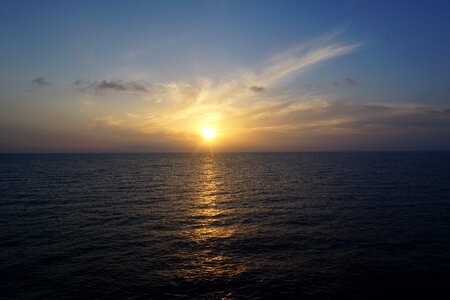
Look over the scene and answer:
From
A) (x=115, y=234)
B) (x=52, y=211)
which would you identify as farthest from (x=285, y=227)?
(x=52, y=211)

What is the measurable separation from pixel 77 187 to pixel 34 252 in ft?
157

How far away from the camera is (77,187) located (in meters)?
74.6

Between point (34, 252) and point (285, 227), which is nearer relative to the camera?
point (34, 252)

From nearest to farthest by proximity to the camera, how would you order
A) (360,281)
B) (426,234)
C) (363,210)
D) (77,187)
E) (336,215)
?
(360,281), (426,234), (336,215), (363,210), (77,187)

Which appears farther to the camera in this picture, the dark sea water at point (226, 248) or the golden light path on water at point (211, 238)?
the golden light path on water at point (211, 238)

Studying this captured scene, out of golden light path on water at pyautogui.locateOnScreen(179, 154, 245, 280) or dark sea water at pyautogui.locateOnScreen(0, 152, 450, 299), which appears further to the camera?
golden light path on water at pyautogui.locateOnScreen(179, 154, 245, 280)

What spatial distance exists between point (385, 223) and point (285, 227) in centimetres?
1368

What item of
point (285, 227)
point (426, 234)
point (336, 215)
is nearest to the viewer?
point (426, 234)

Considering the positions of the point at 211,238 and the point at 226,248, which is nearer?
the point at 226,248

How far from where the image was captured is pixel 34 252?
3008 centimetres

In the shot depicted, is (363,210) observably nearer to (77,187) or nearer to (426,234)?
(426,234)

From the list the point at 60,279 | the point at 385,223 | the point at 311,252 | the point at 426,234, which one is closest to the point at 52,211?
the point at 60,279

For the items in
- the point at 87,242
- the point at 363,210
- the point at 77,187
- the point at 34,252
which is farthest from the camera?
the point at 77,187

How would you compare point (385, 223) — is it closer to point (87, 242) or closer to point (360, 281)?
point (360, 281)
